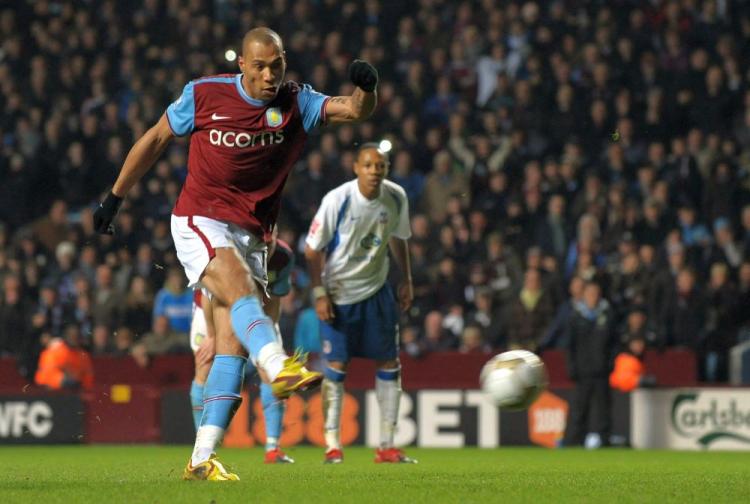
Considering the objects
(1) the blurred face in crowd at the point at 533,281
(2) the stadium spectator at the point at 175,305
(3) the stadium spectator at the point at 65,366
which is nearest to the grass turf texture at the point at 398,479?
(1) the blurred face in crowd at the point at 533,281

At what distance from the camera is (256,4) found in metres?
21.4

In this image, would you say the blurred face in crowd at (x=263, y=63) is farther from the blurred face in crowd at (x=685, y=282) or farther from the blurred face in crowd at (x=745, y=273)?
the blurred face in crowd at (x=745, y=273)

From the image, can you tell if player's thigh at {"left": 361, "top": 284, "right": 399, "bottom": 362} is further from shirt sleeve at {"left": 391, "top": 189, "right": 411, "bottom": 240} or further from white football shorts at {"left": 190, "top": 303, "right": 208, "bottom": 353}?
white football shorts at {"left": 190, "top": 303, "right": 208, "bottom": 353}

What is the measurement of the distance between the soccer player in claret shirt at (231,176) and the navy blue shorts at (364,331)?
11.0ft

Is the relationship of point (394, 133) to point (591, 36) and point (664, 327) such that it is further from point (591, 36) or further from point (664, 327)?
point (664, 327)

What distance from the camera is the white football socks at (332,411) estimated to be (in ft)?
34.6

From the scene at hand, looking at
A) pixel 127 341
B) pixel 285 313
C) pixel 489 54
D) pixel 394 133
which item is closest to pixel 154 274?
pixel 127 341

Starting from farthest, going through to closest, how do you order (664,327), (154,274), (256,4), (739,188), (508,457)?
(256,4)
(154,274)
(739,188)
(664,327)
(508,457)

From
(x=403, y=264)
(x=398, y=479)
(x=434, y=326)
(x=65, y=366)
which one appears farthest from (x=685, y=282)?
(x=398, y=479)

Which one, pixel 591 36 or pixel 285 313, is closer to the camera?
pixel 285 313

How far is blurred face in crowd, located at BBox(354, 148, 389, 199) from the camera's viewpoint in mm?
10469

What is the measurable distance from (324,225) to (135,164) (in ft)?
11.3

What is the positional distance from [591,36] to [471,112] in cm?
196

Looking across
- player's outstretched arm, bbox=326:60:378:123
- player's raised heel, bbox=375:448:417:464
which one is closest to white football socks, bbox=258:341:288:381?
player's outstretched arm, bbox=326:60:378:123
